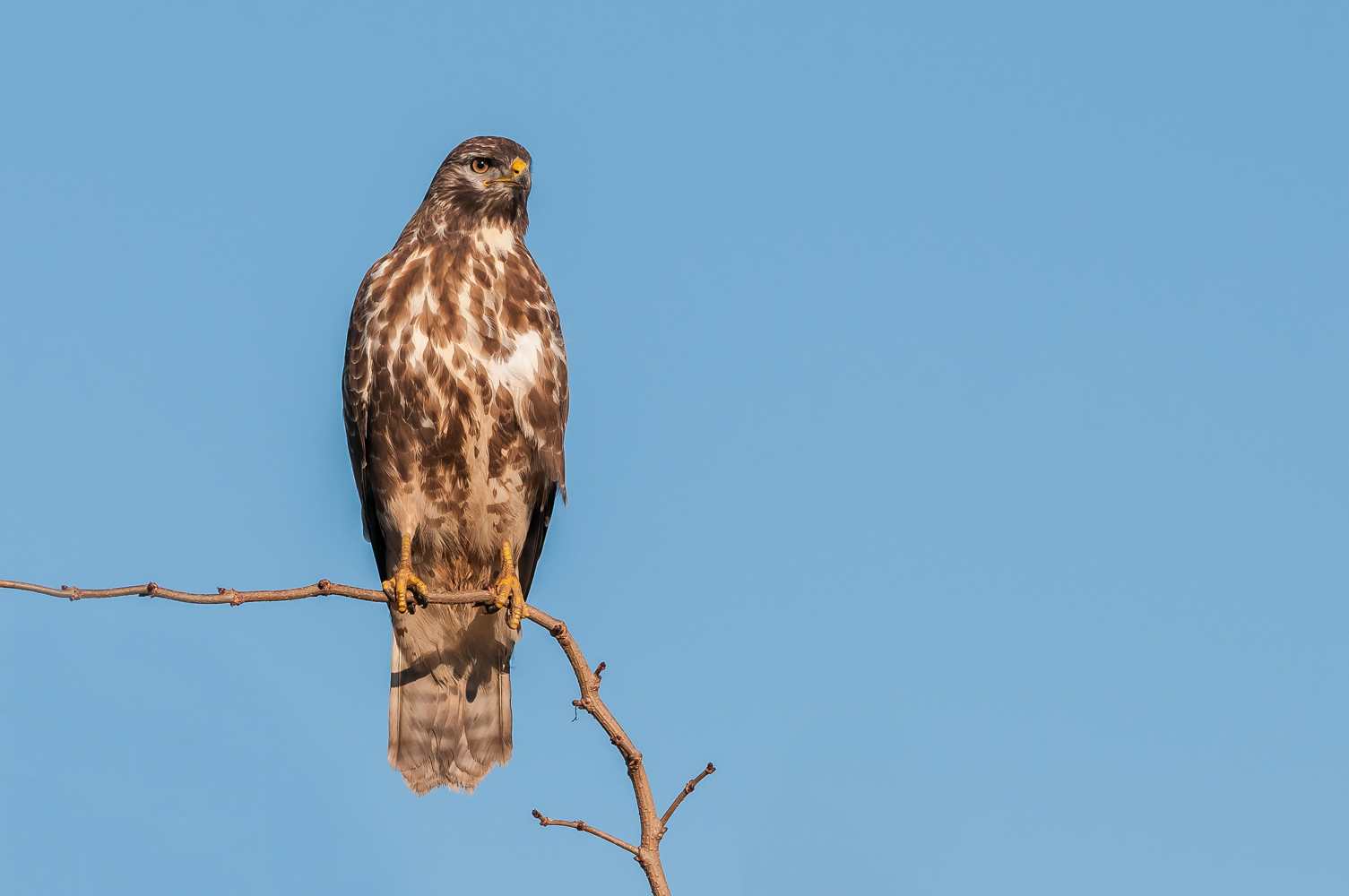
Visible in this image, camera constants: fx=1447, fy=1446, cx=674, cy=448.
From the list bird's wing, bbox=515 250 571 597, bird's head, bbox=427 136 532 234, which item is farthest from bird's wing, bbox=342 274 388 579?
bird's wing, bbox=515 250 571 597

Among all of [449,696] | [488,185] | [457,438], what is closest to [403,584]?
[457,438]

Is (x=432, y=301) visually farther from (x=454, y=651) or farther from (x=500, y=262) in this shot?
(x=454, y=651)

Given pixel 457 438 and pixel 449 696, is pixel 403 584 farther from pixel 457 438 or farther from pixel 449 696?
pixel 449 696

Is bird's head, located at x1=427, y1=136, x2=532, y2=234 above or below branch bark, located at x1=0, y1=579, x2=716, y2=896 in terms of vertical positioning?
above

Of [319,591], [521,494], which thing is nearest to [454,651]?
[521,494]

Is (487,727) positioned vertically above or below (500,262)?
below

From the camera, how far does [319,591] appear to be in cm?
462

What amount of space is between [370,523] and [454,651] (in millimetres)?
823

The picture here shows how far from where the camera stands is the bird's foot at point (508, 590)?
654 centimetres

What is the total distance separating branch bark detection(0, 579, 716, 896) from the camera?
148 inches

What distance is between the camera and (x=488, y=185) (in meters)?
7.26

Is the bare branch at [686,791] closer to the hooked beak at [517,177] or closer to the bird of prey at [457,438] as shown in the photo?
the bird of prey at [457,438]

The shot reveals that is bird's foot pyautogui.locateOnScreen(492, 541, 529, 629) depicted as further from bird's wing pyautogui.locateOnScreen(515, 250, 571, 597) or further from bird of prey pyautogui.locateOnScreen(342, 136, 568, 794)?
bird's wing pyautogui.locateOnScreen(515, 250, 571, 597)

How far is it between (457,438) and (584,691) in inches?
104
